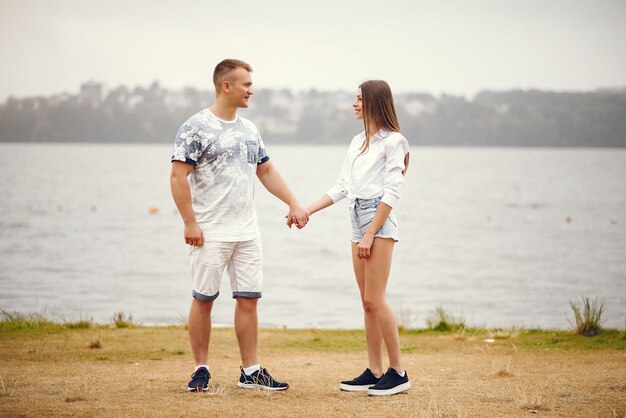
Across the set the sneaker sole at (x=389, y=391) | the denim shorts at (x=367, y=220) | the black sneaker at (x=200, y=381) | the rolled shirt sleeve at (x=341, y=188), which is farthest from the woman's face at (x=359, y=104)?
the black sneaker at (x=200, y=381)

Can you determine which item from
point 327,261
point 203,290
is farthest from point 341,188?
point 327,261

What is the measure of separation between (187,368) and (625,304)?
14.6 m

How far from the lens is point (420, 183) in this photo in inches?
3748

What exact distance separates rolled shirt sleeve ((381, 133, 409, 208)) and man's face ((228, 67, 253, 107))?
1071 millimetres

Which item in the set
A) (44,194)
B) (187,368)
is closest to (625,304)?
(187,368)

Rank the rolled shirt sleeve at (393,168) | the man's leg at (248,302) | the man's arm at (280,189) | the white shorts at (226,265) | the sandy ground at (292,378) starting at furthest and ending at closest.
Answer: the man's arm at (280,189)
the man's leg at (248,302)
the white shorts at (226,265)
the rolled shirt sleeve at (393,168)
the sandy ground at (292,378)

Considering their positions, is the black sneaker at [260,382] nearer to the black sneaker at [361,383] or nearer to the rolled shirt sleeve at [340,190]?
the black sneaker at [361,383]

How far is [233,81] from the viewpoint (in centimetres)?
→ 605

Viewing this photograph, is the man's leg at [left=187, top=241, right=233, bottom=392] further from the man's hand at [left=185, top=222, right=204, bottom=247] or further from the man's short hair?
the man's short hair

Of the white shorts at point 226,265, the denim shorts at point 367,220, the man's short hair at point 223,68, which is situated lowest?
the white shorts at point 226,265

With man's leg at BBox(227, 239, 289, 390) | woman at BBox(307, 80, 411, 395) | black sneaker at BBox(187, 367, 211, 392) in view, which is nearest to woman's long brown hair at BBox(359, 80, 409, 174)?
woman at BBox(307, 80, 411, 395)

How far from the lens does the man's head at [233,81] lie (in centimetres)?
604

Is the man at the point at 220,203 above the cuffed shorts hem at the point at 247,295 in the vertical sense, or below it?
above

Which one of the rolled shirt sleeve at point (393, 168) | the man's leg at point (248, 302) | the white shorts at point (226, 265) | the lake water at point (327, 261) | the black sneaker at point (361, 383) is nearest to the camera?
the rolled shirt sleeve at point (393, 168)
